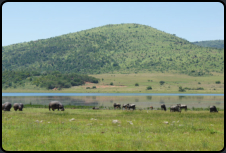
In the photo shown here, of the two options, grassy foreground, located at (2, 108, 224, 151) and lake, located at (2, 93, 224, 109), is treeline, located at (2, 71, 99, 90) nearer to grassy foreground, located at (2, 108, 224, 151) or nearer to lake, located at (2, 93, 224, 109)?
lake, located at (2, 93, 224, 109)

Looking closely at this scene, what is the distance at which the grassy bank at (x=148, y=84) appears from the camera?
144 m

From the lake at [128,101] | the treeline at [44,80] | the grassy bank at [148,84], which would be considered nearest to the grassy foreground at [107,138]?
the lake at [128,101]

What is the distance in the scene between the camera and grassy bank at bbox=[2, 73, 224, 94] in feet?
474

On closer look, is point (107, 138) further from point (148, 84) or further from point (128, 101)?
point (148, 84)

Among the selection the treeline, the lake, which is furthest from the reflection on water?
the treeline

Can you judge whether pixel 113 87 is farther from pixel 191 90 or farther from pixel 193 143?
pixel 193 143

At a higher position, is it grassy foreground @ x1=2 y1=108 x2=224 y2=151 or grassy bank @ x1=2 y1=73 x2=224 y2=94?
grassy foreground @ x1=2 y1=108 x2=224 y2=151

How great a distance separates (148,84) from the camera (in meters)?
162

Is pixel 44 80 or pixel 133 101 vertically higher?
pixel 44 80

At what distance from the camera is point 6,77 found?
171750mm

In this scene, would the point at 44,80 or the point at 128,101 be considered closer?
the point at 128,101

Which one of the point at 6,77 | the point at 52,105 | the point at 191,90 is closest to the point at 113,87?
the point at 191,90

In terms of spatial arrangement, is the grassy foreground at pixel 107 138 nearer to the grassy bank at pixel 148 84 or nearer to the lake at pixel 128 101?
the lake at pixel 128 101

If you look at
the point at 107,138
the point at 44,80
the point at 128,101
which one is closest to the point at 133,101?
the point at 128,101
